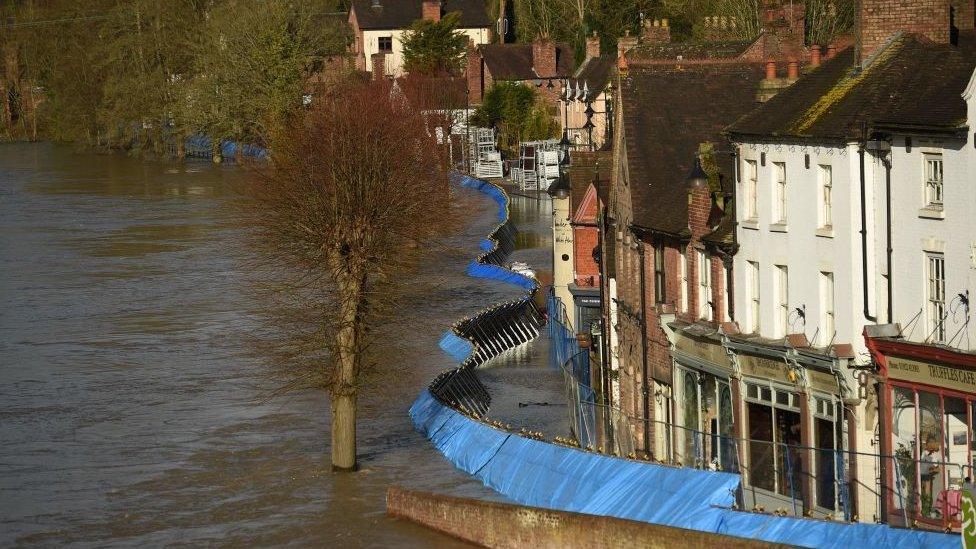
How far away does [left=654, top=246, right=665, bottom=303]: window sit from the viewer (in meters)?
40.2

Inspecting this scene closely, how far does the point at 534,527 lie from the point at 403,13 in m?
158

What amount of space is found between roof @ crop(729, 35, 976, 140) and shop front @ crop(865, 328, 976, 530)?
3.73 meters

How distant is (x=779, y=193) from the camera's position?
33844 millimetres

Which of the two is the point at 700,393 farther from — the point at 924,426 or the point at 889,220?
the point at 924,426

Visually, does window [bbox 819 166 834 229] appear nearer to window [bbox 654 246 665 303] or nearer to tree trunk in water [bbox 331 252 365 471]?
window [bbox 654 246 665 303]

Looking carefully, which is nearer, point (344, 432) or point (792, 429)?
point (792, 429)

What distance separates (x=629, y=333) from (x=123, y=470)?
13.3 meters

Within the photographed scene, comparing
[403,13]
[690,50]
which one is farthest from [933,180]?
[403,13]

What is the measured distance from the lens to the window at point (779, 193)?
33625mm

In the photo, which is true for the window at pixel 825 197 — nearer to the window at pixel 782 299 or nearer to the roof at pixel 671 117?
the window at pixel 782 299

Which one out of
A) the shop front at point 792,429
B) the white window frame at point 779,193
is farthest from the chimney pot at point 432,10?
the shop front at point 792,429

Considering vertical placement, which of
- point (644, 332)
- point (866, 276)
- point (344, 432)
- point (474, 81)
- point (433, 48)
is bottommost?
point (344, 432)

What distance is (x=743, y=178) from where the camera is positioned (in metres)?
Result: 35.1

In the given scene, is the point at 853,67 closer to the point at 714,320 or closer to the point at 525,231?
the point at 714,320
